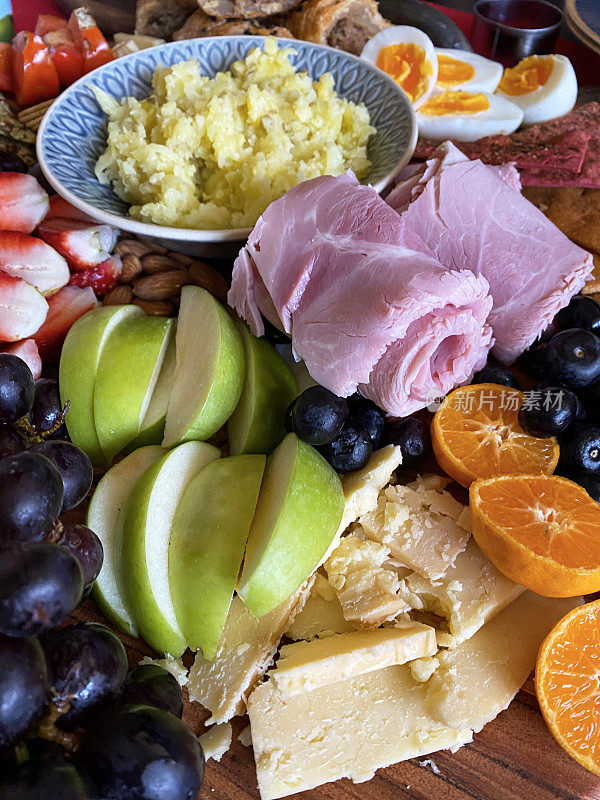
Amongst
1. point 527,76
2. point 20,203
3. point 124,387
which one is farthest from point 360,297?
point 527,76

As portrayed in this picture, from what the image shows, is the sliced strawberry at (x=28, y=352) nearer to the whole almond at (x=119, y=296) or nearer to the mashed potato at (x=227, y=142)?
the whole almond at (x=119, y=296)

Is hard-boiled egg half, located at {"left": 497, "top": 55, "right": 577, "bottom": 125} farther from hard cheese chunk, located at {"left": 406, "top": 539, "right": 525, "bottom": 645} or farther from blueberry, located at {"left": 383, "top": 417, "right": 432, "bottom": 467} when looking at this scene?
hard cheese chunk, located at {"left": 406, "top": 539, "right": 525, "bottom": 645}

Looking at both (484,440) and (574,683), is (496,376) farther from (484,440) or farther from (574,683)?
(574,683)

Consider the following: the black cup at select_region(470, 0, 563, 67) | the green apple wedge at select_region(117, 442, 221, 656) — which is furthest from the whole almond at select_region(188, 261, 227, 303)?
the black cup at select_region(470, 0, 563, 67)

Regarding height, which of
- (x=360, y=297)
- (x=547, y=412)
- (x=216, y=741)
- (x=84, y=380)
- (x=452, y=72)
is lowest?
(x=216, y=741)

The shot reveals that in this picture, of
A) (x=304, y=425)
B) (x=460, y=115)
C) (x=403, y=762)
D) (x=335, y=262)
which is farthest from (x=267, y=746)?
(x=460, y=115)

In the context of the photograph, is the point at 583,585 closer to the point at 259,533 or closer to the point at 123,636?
the point at 259,533

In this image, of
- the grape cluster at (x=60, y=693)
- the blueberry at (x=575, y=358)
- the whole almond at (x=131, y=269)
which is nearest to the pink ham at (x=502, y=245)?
the blueberry at (x=575, y=358)
